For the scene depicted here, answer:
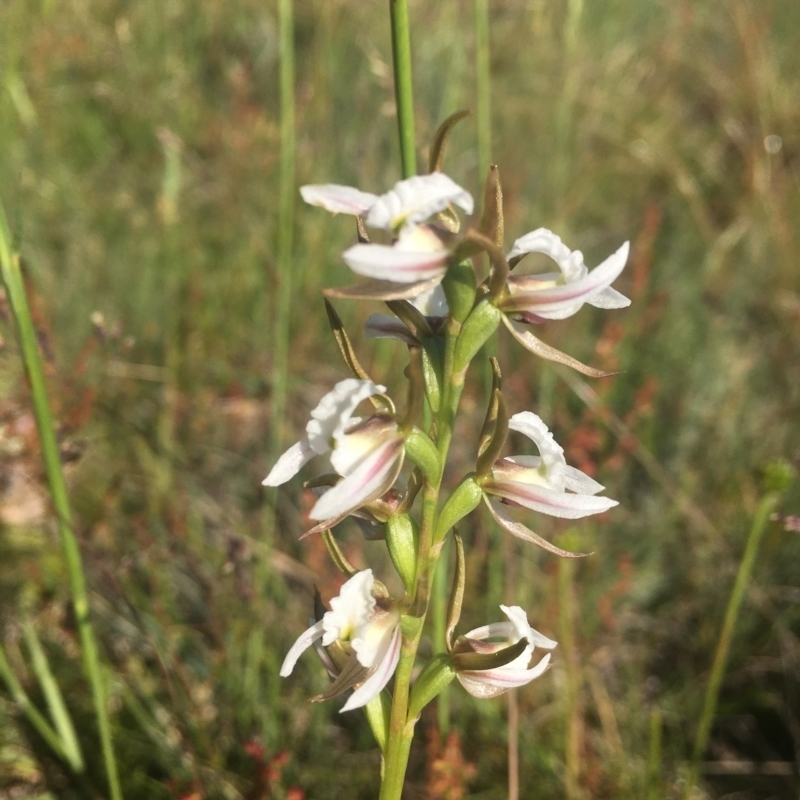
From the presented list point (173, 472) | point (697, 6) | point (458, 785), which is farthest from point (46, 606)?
point (697, 6)

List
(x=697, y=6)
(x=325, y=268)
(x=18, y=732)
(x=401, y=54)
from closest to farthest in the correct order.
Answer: (x=401, y=54), (x=18, y=732), (x=325, y=268), (x=697, y=6)

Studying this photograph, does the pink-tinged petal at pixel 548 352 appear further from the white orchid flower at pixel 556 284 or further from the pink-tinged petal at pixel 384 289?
the pink-tinged petal at pixel 384 289

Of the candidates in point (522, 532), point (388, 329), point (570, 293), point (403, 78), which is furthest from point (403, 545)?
point (403, 78)

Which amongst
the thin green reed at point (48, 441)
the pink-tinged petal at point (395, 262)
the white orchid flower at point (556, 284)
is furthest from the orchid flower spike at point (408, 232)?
the thin green reed at point (48, 441)

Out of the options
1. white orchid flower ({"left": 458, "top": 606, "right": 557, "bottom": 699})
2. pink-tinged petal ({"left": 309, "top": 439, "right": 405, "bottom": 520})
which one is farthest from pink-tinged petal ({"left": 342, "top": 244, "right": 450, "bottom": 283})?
white orchid flower ({"left": 458, "top": 606, "right": 557, "bottom": 699})

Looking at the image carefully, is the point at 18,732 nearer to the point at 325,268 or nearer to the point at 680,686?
the point at 680,686

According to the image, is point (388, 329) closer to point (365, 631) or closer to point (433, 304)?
point (433, 304)

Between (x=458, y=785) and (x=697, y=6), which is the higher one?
(x=697, y=6)
